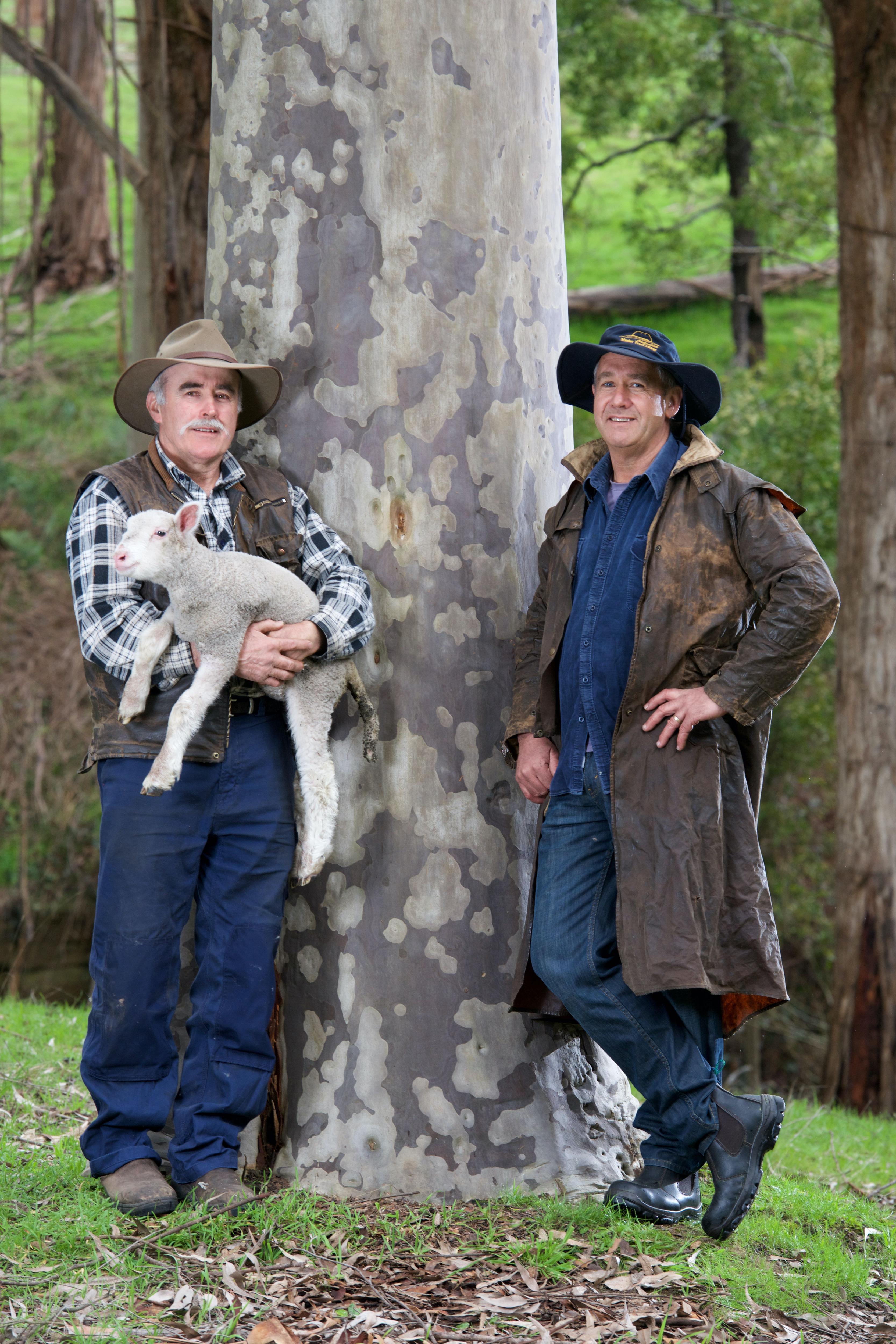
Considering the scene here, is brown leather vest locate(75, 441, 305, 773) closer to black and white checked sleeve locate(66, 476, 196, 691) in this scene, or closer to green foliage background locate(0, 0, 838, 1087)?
black and white checked sleeve locate(66, 476, 196, 691)

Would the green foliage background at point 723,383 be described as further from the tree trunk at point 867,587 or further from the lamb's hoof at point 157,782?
the lamb's hoof at point 157,782

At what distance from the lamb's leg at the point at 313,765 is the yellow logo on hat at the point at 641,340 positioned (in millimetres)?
1378

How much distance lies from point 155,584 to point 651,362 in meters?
1.61

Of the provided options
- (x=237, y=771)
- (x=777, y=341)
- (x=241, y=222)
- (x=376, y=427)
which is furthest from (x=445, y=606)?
(x=777, y=341)

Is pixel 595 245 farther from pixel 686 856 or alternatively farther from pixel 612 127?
pixel 686 856

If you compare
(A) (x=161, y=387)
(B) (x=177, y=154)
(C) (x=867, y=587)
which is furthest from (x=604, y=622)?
(C) (x=867, y=587)

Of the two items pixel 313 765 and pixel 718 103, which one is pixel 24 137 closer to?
pixel 718 103

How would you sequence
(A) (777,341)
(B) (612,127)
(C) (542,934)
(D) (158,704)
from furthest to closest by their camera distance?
(A) (777,341), (B) (612,127), (C) (542,934), (D) (158,704)

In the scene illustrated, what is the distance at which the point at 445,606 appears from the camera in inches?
167

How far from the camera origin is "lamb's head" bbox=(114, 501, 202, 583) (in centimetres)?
355

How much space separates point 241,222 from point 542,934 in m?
2.47

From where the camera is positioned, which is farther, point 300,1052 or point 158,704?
point 300,1052

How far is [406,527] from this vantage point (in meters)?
4.22

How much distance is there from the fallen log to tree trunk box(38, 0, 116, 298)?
7.98 meters
